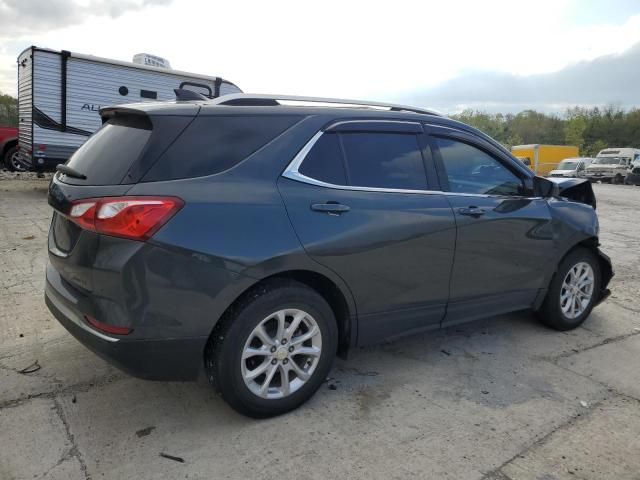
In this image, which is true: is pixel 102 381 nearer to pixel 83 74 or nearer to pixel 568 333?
pixel 568 333

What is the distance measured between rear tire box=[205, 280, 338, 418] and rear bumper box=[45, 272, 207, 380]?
4.9 inches

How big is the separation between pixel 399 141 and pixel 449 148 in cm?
46

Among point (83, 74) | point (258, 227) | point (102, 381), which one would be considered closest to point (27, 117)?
point (83, 74)

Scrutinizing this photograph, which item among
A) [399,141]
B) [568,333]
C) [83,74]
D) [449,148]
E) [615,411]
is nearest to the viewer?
[615,411]

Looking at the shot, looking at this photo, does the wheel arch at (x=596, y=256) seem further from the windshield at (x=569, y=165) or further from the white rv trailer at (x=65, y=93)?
the windshield at (x=569, y=165)

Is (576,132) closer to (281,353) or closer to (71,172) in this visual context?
(281,353)

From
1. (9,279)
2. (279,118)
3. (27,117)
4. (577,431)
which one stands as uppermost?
(279,118)

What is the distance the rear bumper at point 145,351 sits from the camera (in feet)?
8.36

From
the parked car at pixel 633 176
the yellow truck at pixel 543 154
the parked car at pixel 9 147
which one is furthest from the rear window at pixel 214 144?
the yellow truck at pixel 543 154

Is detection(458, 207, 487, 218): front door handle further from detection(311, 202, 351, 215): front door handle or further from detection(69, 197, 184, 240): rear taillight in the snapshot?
detection(69, 197, 184, 240): rear taillight

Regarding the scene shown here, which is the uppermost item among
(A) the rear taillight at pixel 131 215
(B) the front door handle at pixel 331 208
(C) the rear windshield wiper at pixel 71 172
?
(C) the rear windshield wiper at pixel 71 172

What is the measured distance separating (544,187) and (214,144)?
2.85 m

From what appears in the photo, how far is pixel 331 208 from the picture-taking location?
3.00m

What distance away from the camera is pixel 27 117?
11.7 m
